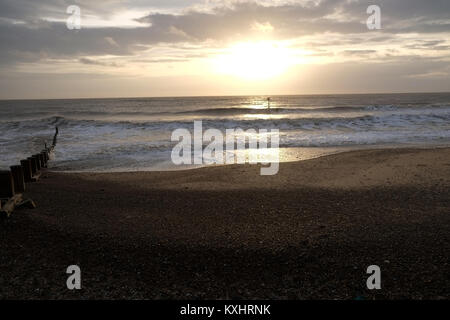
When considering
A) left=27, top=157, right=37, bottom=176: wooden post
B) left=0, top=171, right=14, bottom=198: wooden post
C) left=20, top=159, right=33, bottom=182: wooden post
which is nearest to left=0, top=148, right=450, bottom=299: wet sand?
left=0, top=171, right=14, bottom=198: wooden post

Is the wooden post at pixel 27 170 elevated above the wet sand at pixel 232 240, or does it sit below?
above

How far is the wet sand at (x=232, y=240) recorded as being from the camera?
4191mm

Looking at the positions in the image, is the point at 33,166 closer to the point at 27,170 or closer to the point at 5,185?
the point at 27,170

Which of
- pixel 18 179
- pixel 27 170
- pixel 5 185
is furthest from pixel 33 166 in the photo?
pixel 5 185

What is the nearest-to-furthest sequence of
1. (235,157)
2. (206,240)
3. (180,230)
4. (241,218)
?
(206,240) < (180,230) < (241,218) < (235,157)

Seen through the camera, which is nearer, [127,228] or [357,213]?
[127,228]

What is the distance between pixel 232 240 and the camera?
17.9 feet

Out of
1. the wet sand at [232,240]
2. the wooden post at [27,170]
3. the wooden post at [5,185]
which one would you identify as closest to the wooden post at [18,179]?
the wet sand at [232,240]

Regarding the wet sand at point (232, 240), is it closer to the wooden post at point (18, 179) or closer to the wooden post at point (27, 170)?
the wooden post at point (18, 179)
